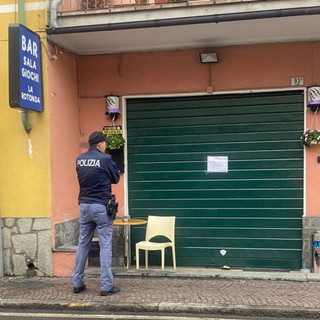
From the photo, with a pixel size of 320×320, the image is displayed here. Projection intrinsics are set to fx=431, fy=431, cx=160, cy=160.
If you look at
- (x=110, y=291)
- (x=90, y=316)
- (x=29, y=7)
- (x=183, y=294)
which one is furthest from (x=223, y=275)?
(x=29, y=7)

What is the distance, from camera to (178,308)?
5031mm

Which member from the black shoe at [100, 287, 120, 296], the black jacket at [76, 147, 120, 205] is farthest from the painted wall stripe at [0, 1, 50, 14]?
the black shoe at [100, 287, 120, 296]

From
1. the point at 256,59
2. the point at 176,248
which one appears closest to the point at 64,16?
the point at 256,59

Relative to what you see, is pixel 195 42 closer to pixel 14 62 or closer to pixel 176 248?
pixel 14 62

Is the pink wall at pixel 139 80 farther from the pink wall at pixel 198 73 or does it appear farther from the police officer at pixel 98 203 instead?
the police officer at pixel 98 203

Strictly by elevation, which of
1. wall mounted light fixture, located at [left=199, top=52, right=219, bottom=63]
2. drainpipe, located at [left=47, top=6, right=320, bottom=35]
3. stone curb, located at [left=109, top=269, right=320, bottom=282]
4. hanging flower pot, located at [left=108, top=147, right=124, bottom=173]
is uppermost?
drainpipe, located at [left=47, top=6, right=320, bottom=35]

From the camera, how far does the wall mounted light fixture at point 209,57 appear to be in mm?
7039

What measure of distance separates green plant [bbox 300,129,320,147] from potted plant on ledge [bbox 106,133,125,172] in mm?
2959

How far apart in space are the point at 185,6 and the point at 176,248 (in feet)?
12.9

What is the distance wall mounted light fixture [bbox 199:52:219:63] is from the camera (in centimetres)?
704

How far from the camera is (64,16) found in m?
6.35

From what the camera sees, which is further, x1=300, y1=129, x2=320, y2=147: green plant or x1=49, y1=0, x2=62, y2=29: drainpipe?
x1=300, y1=129, x2=320, y2=147: green plant

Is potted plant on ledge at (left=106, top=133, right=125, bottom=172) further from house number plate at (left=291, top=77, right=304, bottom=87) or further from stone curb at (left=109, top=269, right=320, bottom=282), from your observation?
house number plate at (left=291, top=77, right=304, bottom=87)

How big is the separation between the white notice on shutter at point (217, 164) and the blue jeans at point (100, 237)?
7.79 feet
